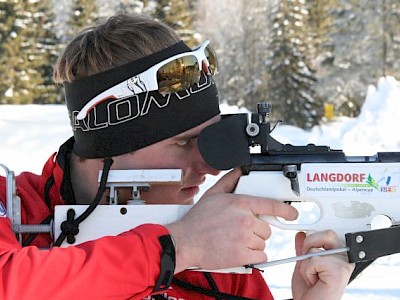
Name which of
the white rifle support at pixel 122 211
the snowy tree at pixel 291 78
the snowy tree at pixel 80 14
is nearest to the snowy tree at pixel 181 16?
the snowy tree at pixel 80 14

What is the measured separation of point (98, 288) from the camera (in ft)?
5.69

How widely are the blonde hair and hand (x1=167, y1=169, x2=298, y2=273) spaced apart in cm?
56

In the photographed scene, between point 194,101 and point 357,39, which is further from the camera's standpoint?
point 357,39

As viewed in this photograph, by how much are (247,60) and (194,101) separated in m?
35.9

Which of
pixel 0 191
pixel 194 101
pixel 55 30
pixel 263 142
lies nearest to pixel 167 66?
pixel 194 101

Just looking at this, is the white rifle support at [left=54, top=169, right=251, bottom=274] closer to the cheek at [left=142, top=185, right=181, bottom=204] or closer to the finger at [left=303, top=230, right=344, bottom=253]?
the cheek at [left=142, top=185, right=181, bottom=204]

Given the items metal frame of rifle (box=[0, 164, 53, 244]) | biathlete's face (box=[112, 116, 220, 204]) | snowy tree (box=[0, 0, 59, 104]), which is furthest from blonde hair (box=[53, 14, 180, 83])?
snowy tree (box=[0, 0, 59, 104])

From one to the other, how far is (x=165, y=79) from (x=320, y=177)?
1.89 ft

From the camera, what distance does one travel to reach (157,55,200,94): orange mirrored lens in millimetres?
2182

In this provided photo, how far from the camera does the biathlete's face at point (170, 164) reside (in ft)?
7.09

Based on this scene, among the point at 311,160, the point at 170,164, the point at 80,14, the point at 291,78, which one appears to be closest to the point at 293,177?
the point at 311,160

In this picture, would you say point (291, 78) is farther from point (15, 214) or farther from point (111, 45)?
point (15, 214)

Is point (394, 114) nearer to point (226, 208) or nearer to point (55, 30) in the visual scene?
point (226, 208)

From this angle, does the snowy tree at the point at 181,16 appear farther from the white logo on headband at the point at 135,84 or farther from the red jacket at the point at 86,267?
the red jacket at the point at 86,267
